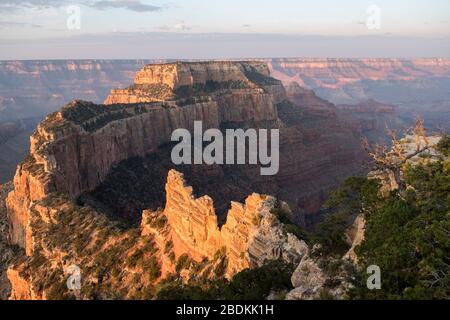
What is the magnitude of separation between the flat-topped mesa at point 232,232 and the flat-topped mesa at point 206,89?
7372cm

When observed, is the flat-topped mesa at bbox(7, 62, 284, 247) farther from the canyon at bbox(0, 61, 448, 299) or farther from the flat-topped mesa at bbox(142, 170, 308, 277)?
the flat-topped mesa at bbox(142, 170, 308, 277)

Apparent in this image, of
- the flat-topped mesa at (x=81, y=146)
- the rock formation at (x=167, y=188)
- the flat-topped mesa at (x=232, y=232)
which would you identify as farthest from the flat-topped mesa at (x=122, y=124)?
the flat-topped mesa at (x=232, y=232)

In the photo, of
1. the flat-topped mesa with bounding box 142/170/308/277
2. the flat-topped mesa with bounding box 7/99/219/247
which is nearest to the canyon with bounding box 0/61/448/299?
the flat-topped mesa with bounding box 142/170/308/277

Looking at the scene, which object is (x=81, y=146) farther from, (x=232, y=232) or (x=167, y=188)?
(x=232, y=232)

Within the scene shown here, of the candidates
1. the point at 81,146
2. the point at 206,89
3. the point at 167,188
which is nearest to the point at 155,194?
the point at 81,146

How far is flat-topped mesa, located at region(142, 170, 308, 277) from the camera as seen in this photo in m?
28.4

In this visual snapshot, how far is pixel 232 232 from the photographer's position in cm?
3094

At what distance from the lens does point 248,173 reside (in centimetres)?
9538

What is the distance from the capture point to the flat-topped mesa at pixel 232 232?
28.4 metres

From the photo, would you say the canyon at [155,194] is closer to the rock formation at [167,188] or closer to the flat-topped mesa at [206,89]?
the rock formation at [167,188]

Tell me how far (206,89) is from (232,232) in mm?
100917
